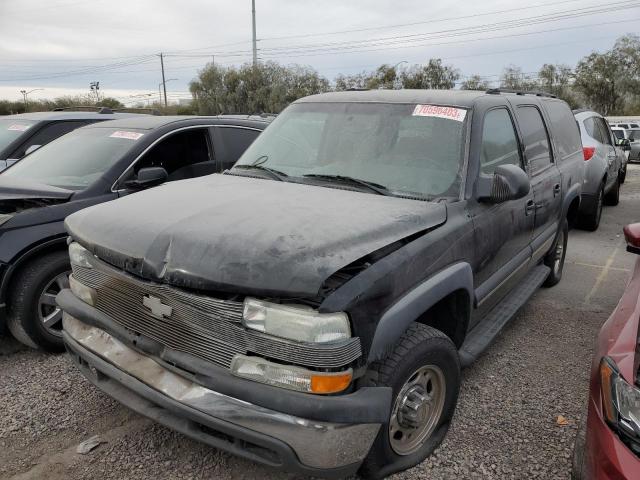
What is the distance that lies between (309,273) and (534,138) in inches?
121

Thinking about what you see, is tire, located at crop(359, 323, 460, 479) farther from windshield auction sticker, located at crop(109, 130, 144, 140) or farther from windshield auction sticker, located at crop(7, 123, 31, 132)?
windshield auction sticker, located at crop(7, 123, 31, 132)

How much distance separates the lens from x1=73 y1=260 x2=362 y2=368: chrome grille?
195cm

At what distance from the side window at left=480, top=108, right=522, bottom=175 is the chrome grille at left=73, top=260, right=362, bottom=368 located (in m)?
1.80

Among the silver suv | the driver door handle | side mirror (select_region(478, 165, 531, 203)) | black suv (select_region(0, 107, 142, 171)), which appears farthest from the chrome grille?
the silver suv

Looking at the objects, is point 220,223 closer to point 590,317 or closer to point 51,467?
point 51,467

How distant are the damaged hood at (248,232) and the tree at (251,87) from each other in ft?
129

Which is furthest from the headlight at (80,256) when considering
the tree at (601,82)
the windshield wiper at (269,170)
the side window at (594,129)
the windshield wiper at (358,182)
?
the tree at (601,82)

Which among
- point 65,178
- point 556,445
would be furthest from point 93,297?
point 556,445

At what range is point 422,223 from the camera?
2527 mm

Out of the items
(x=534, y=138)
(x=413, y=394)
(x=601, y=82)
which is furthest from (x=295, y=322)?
(x=601, y=82)

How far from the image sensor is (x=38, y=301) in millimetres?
3684

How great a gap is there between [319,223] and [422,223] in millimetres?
558

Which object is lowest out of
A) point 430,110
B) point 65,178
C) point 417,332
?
point 417,332

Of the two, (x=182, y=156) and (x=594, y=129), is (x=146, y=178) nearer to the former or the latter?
(x=182, y=156)
